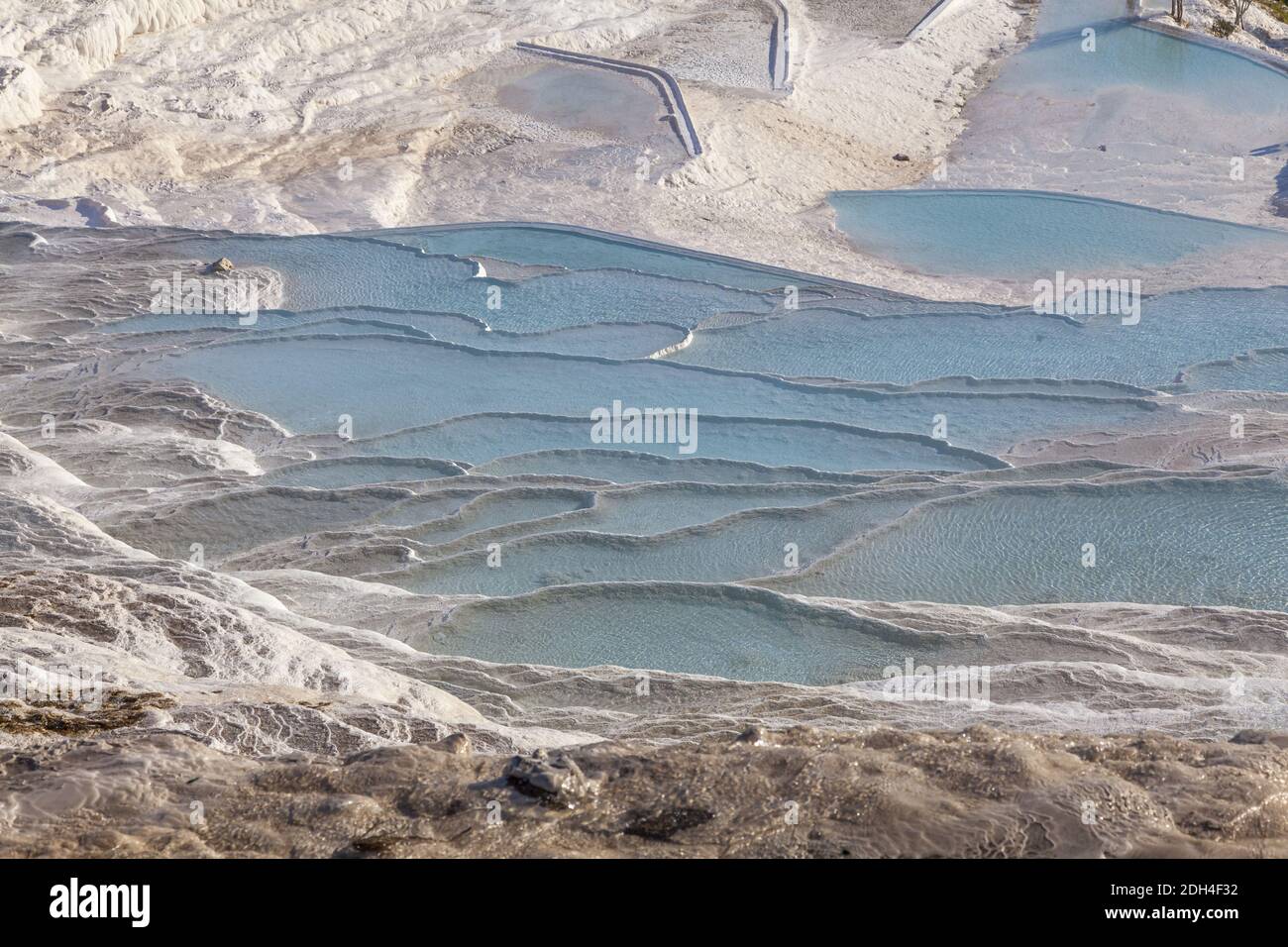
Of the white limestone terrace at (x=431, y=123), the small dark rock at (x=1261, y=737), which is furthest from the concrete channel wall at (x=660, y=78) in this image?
the small dark rock at (x=1261, y=737)

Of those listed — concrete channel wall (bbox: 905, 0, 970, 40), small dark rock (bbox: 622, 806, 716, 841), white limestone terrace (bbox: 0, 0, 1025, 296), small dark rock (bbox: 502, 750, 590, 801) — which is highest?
concrete channel wall (bbox: 905, 0, 970, 40)

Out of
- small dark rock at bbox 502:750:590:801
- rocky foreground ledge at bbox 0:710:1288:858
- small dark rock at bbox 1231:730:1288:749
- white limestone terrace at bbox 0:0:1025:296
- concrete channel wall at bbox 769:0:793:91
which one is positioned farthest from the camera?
concrete channel wall at bbox 769:0:793:91

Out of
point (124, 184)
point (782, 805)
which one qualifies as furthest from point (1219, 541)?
point (124, 184)

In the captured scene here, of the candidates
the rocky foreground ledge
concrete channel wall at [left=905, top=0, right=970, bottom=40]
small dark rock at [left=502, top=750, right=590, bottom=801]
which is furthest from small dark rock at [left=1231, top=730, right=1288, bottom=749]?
concrete channel wall at [left=905, top=0, right=970, bottom=40]

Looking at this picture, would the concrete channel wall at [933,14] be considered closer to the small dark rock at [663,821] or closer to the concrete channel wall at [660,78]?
the concrete channel wall at [660,78]

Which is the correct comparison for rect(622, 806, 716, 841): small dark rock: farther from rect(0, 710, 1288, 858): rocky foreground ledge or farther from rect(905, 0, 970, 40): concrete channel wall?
rect(905, 0, 970, 40): concrete channel wall
